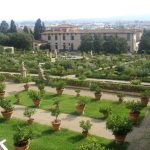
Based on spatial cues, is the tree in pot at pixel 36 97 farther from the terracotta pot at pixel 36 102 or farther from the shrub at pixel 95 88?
the shrub at pixel 95 88

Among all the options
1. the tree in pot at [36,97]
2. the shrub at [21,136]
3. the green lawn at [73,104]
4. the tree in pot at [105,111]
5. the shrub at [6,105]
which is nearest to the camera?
the shrub at [21,136]

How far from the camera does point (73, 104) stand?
2220 centimetres

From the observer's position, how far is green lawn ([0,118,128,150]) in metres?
15.3

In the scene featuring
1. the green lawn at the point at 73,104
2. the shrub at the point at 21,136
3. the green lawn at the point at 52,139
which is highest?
the shrub at the point at 21,136

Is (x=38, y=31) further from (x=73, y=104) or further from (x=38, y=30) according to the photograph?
(x=73, y=104)

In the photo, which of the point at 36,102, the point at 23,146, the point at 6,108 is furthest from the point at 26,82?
the point at 23,146

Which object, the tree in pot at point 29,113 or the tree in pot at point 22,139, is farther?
the tree in pot at point 29,113

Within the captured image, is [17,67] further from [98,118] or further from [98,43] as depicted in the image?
[98,43]

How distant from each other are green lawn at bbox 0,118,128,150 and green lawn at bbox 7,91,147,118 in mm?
3041

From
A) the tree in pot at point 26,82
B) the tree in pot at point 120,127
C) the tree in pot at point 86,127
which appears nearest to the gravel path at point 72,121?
the tree in pot at point 86,127

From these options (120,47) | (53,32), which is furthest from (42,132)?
(53,32)

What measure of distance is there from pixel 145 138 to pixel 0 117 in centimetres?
817

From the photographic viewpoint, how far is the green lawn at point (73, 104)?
66.3ft

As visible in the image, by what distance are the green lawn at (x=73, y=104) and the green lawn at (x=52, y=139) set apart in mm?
3041
